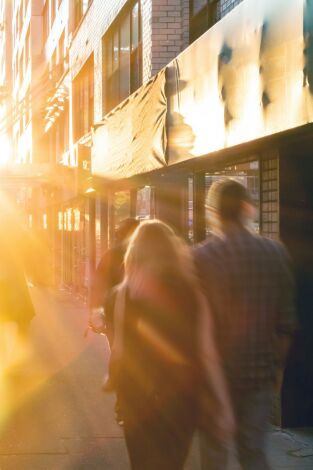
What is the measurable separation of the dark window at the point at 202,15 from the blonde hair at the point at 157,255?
6.60m

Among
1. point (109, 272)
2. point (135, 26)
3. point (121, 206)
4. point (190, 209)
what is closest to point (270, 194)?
point (109, 272)

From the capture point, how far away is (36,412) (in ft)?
28.5

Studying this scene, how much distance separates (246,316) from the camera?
4.79 meters

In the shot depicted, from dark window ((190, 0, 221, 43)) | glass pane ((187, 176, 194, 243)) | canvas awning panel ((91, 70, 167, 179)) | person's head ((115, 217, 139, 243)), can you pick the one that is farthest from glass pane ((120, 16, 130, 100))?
person's head ((115, 217, 139, 243))

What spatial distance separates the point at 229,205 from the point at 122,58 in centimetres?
1171

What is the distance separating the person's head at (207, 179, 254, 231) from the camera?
4.88 m

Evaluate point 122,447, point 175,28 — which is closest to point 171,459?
point 122,447

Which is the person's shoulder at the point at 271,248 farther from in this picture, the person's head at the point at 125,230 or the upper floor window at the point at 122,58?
the upper floor window at the point at 122,58

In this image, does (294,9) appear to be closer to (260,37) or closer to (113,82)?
(260,37)

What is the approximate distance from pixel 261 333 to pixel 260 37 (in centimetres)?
315

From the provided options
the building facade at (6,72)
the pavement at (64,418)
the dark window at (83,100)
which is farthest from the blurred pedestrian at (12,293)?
the building facade at (6,72)

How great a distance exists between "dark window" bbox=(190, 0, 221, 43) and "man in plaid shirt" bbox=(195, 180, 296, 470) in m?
6.42

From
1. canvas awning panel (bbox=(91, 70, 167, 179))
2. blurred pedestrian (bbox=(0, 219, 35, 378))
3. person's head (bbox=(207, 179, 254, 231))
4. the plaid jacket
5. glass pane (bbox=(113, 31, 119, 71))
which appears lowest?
blurred pedestrian (bbox=(0, 219, 35, 378))

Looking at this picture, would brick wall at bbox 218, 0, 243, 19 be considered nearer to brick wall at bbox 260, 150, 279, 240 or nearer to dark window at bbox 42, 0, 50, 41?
brick wall at bbox 260, 150, 279, 240
